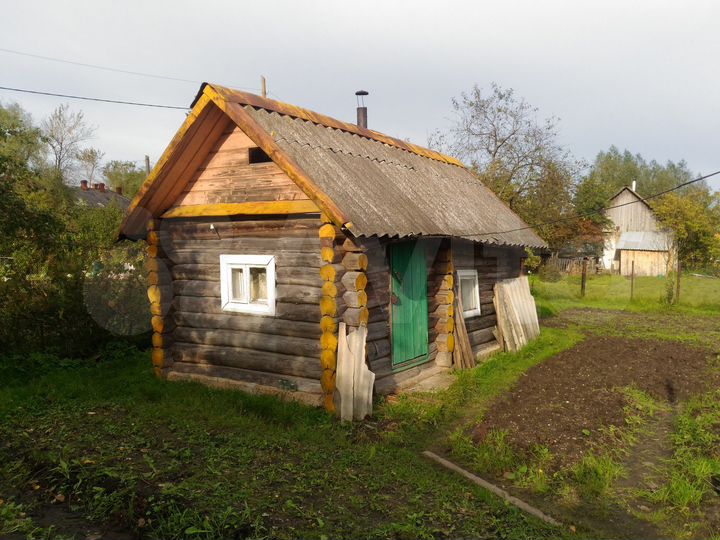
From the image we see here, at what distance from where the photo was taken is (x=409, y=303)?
9672 millimetres

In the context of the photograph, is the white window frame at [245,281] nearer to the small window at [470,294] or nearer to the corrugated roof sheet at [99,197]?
the small window at [470,294]

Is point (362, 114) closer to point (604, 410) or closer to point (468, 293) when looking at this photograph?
point (468, 293)

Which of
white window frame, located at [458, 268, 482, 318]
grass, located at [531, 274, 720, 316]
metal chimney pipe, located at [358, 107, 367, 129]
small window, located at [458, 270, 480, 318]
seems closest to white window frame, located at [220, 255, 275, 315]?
white window frame, located at [458, 268, 482, 318]

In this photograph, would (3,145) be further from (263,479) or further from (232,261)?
(263,479)

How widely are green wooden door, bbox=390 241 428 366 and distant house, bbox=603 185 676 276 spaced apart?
1221 inches

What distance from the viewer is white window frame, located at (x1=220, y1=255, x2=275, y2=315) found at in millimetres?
8703

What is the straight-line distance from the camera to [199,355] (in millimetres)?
9641

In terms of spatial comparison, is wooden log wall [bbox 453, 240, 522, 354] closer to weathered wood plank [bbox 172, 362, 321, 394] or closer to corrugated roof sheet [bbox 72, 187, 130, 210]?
weathered wood plank [bbox 172, 362, 321, 394]

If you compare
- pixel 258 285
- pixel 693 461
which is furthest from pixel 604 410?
pixel 258 285

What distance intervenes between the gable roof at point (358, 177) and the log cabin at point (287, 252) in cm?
3

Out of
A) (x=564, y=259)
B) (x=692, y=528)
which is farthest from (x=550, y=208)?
(x=692, y=528)

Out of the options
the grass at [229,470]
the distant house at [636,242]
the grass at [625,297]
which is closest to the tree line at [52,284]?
the grass at [229,470]

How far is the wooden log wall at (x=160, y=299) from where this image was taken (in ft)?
Answer: 32.1

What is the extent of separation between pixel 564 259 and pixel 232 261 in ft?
109
